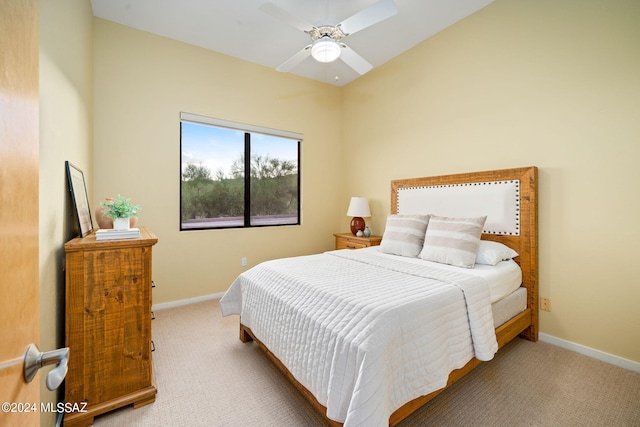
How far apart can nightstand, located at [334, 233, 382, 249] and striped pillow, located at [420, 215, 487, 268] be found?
1091 mm

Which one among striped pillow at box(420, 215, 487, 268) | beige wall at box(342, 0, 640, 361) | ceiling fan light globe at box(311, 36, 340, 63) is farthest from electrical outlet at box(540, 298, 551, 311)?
ceiling fan light globe at box(311, 36, 340, 63)

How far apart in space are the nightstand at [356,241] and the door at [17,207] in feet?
10.6

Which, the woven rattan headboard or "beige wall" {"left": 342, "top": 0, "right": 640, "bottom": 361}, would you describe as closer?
"beige wall" {"left": 342, "top": 0, "right": 640, "bottom": 361}

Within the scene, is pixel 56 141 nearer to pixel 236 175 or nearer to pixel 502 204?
pixel 236 175

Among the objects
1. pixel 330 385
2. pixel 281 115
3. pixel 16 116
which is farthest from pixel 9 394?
pixel 281 115

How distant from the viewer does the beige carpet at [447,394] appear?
1525mm

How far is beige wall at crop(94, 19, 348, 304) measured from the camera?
282 centimetres

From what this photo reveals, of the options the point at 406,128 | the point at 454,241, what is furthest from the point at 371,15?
the point at 454,241

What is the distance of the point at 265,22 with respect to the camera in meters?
2.86

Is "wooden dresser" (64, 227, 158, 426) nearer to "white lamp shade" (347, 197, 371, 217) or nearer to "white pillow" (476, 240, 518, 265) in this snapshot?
"white pillow" (476, 240, 518, 265)

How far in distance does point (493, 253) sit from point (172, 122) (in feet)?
11.7

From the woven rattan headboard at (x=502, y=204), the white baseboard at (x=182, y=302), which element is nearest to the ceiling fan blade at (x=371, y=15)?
the woven rattan headboard at (x=502, y=204)

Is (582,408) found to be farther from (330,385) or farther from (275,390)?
(275,390)

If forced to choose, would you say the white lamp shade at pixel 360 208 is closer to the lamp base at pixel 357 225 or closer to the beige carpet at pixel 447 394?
the lamp base at pixel 357 225
